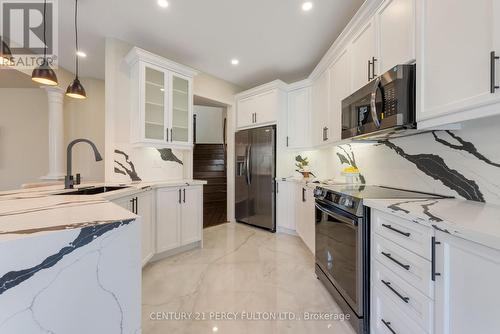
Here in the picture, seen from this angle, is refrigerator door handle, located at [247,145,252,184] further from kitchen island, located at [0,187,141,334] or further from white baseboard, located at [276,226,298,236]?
kitchen island, located at [0,187,141,334]

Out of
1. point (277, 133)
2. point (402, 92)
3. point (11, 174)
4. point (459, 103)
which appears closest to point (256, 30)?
point (277, 133)

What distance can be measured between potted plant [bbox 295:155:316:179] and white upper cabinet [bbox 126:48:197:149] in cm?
186

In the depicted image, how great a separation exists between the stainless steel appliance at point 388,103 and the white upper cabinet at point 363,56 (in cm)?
21

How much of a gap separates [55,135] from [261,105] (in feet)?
11.9

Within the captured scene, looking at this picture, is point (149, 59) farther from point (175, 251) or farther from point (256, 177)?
point (175, 251)

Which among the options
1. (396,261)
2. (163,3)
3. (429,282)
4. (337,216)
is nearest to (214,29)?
(163,3)

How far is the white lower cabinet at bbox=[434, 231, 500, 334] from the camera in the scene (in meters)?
0.73

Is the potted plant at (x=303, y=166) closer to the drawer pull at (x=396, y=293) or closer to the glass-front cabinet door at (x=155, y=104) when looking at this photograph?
the glass-front cabinet door at (x=155, y=104)

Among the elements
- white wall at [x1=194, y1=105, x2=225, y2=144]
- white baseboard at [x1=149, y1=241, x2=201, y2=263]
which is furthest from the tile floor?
white wall at [x1=194, y1=105, x2=225, y2=144]

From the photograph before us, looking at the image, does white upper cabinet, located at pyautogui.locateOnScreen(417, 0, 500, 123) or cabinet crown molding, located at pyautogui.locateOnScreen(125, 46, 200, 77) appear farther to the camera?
cabinet crown molding, located at pyautogui.locateOnScreen(125, 46, 200, 77)

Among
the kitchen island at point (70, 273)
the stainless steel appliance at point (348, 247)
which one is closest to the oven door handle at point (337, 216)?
the stainless steel appliance at point (348, 247)

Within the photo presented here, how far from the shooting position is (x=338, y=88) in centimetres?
254

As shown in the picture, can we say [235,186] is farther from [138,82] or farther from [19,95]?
[19,95]

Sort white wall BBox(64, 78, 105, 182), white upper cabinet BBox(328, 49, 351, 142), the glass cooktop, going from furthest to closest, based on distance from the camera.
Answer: white wall BBox(64, 78, 105, 182), white upper cabinet BBox(328, 49, 351, 142), the glass cooktop
